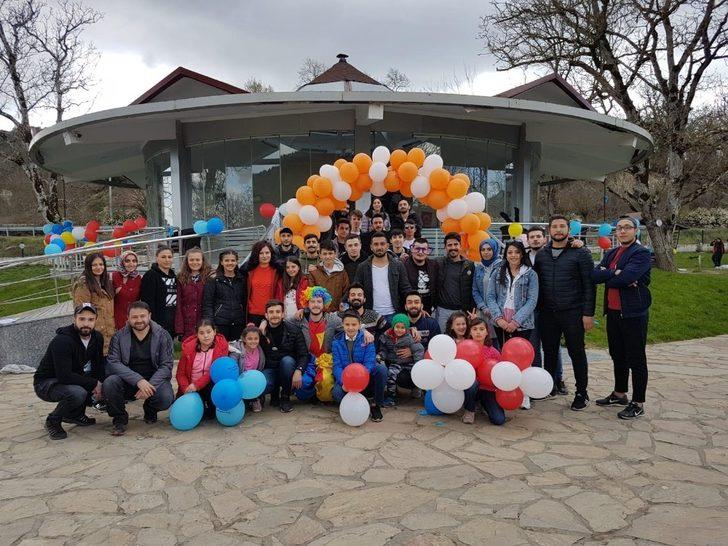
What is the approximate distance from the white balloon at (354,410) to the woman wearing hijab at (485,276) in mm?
1464

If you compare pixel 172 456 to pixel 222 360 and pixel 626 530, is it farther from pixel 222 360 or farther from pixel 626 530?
pixel 626 530

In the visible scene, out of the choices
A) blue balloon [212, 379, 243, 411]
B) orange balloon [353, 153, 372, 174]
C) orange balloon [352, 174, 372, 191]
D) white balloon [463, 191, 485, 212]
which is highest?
orange balloon [353, 153, 372, 174]

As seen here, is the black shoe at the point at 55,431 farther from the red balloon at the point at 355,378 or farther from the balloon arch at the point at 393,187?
the balloon arch at the point at 393,187

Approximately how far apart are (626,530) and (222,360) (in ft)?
10.8

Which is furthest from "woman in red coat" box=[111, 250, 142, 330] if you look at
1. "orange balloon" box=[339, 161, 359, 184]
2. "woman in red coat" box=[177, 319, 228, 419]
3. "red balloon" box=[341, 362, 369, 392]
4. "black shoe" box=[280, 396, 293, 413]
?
"orange balloon" box=[339, 161, 359, 184]

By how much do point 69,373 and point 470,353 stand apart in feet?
11.4

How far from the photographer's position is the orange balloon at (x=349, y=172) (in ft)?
23.8

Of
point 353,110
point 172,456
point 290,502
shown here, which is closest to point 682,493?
point 290,502

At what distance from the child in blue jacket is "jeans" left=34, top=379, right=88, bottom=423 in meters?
2.24

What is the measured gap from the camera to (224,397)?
4594mm

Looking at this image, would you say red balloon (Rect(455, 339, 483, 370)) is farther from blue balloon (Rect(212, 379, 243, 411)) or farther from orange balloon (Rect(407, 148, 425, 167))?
orange balloon (Rect(407, 148, 425, 167))

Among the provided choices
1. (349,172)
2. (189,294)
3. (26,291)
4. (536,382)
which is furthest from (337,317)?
(26,291)

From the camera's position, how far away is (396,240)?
625 cm

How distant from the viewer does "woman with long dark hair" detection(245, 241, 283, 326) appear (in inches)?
229
